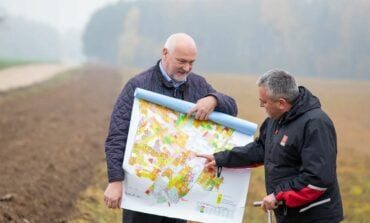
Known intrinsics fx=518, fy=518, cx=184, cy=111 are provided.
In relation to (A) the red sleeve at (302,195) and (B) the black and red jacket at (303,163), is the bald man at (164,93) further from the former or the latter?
(A) the red sleeve at (302,195)

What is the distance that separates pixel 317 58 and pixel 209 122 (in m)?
52.5

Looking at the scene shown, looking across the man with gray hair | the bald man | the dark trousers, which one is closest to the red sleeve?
the man with gray hair

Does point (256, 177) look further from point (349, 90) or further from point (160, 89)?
point (349, 90)

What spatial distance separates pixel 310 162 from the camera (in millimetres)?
3211

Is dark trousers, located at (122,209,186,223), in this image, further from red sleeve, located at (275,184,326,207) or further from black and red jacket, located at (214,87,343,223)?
red sleeve, located at (275,184,326,207)

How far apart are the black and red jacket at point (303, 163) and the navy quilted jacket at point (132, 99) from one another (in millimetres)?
553

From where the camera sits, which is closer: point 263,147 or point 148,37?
point 263,147

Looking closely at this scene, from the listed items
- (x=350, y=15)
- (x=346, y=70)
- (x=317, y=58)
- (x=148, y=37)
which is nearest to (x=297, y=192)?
(x=350, y=15)

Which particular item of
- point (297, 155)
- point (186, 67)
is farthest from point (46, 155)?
point (297, 155)

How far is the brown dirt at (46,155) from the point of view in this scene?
6785 mm

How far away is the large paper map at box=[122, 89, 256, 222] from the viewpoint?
3.74m

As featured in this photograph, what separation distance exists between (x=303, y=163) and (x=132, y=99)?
1328 mm

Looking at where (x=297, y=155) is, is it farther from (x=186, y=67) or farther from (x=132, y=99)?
(x=132, y=99)

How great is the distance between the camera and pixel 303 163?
10.7 ft
